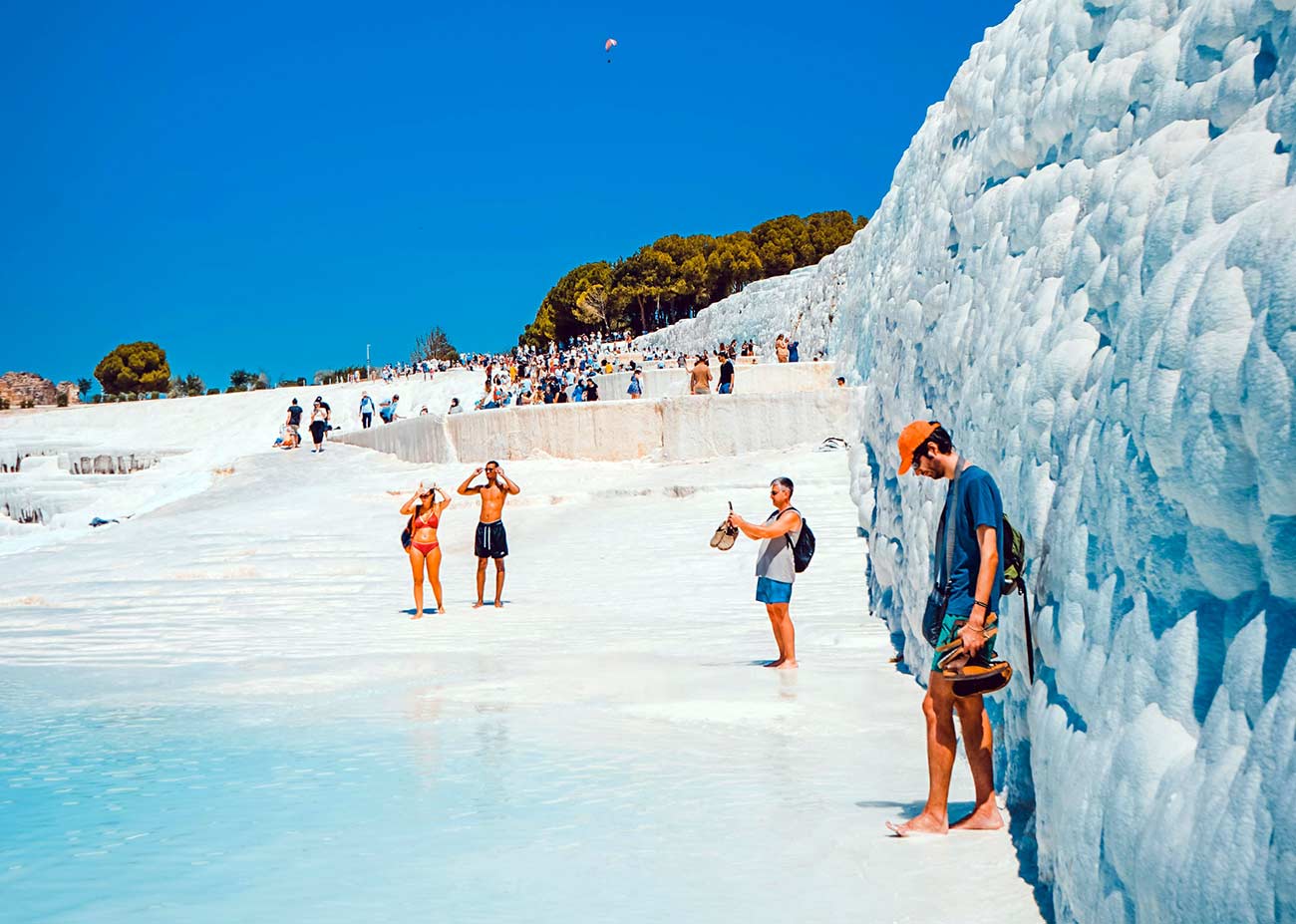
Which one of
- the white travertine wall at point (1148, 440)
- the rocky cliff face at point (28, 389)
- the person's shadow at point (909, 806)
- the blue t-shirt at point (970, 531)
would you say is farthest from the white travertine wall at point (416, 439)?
the rocky cliff face at point (28, 389)

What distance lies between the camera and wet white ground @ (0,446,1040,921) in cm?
392

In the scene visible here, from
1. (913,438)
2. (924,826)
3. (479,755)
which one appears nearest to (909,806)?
(924,826)

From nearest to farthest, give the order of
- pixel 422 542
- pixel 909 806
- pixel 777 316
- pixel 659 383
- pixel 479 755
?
1. pixel 909 806
2. pixel 479 755
3. pixel 422 542
4. pixel 659 383
5. pixel 777 316

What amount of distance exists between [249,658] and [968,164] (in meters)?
6.60

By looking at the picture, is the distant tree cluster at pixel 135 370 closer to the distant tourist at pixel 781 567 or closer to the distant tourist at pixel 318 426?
the distant tourist at pixel 318 426

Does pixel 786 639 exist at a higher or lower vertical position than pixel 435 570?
lower

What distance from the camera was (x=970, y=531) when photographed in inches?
149

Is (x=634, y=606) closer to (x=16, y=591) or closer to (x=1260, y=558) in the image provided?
(x=16, y=591)

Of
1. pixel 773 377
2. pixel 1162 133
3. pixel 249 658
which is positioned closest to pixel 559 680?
pixel 249 658

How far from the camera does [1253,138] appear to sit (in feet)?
8.87

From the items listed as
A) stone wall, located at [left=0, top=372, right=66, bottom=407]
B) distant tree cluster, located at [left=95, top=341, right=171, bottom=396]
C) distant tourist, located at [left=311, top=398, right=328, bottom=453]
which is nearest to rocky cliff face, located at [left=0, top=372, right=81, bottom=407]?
stone wall, located at [left=0, top=372, right=66, bottom=407]

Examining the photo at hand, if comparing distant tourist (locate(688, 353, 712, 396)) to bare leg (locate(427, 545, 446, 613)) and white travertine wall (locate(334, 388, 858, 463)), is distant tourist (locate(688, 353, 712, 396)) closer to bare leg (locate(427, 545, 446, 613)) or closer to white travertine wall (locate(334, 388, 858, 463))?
white travertine wall (locate(334, 388, 858, 463))

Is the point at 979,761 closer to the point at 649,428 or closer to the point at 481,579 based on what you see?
the point at 481,579

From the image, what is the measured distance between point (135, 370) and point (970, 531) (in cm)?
7044
